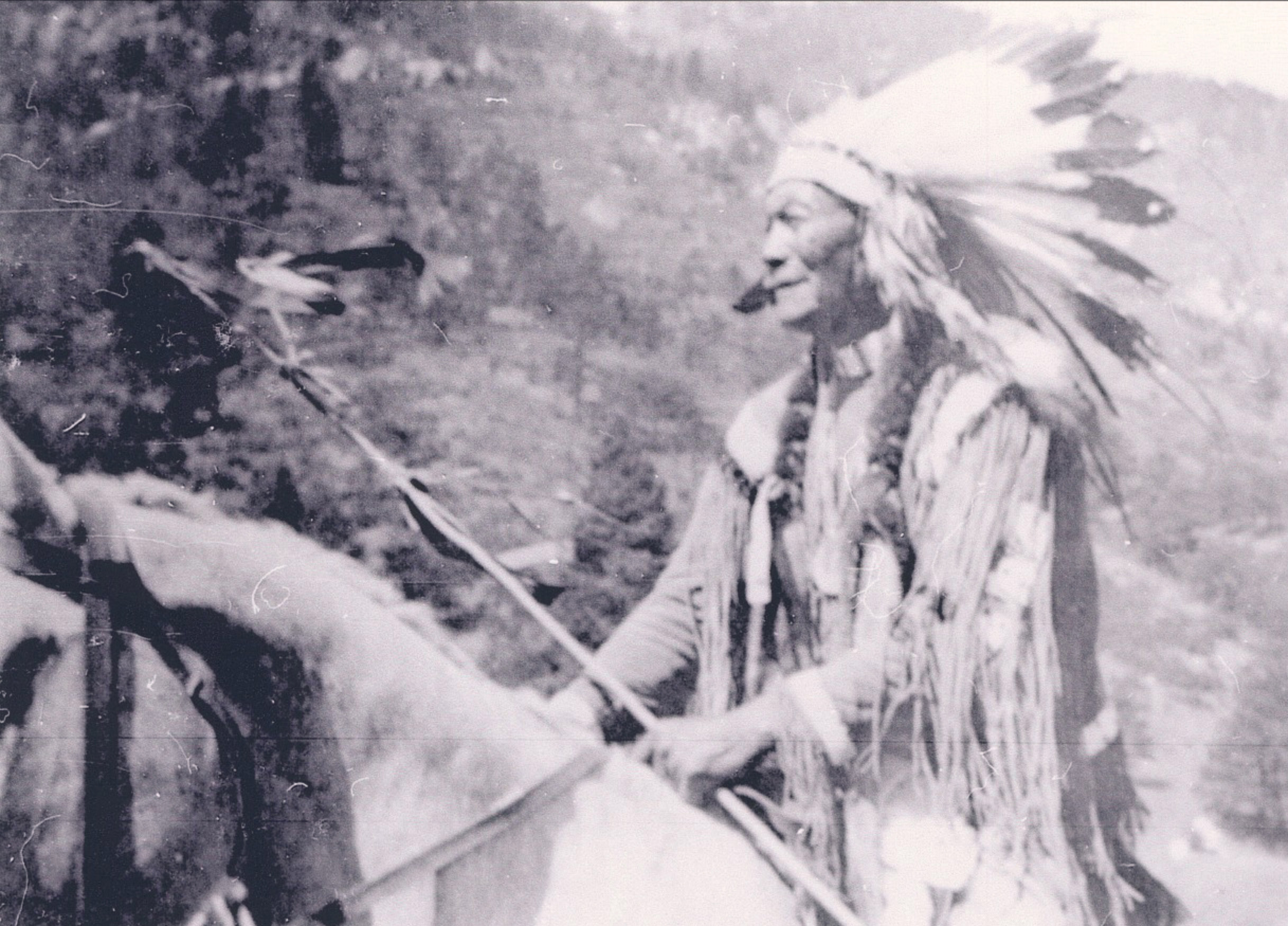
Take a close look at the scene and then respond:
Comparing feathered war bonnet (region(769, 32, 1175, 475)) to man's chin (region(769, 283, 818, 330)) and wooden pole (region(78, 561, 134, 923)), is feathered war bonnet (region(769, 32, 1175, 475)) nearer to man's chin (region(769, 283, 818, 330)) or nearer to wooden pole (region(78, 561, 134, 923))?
man's chin (region(769, 283, 818, 330))

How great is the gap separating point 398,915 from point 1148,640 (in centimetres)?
134

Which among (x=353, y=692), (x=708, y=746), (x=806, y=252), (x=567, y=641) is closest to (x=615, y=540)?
(x=567, y=641)

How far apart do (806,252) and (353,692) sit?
104cm

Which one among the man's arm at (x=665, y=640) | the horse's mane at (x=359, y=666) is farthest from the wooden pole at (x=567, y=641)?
the horse's mane at (x=359, y=666)

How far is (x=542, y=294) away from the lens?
64.3 inches

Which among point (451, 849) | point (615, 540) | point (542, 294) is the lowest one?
point (451, 849)

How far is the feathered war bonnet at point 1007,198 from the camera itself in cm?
160

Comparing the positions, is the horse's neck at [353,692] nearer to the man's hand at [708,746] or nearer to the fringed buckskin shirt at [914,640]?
the man's hand at [708,746]

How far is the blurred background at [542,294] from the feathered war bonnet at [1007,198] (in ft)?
0.18

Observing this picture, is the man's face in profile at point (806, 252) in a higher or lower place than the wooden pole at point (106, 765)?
higher

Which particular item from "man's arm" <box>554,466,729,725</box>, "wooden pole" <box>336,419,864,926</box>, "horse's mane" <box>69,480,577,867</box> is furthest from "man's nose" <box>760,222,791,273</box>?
"horse's mane" <box>69,480,577,867</box>

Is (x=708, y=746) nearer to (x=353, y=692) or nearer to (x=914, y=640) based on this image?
(x=914, y=640)

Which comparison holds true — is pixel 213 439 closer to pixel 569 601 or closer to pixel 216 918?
pixel 569 601

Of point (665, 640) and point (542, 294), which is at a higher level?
point (542, 294)
